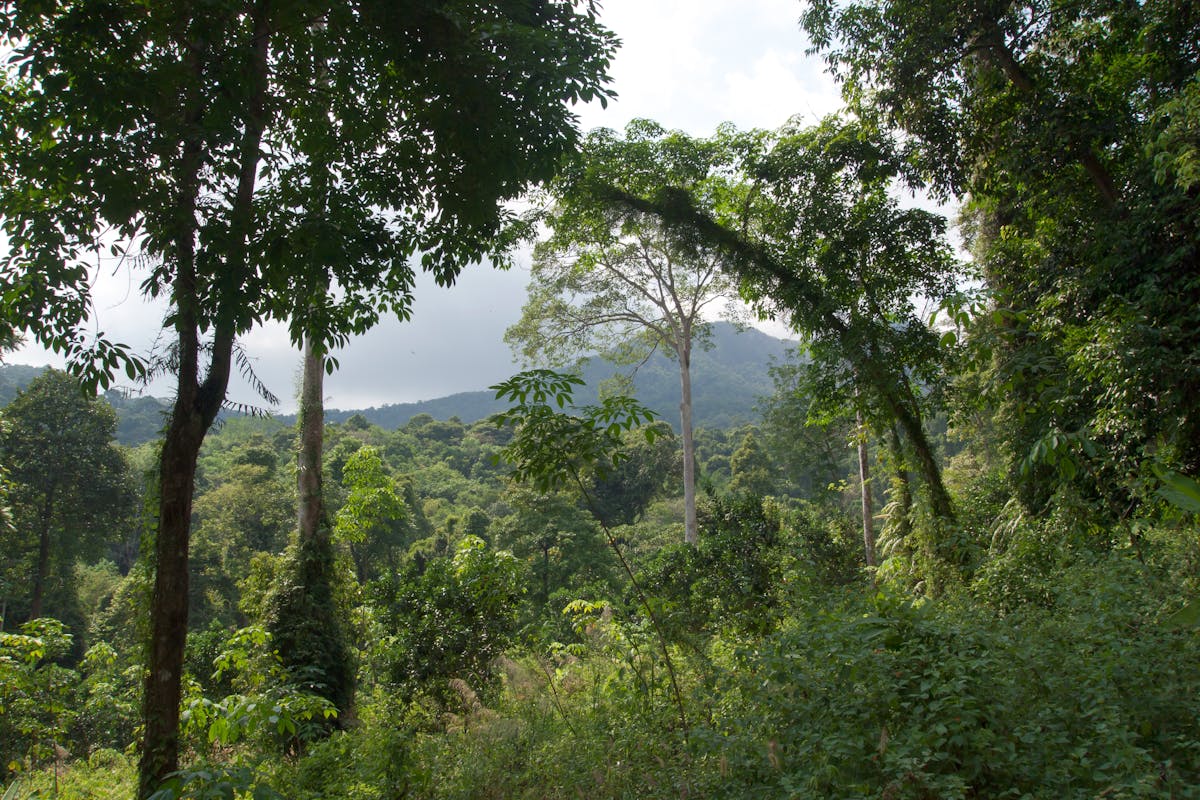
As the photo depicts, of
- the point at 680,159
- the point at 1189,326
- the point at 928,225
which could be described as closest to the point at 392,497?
the point at 680,159

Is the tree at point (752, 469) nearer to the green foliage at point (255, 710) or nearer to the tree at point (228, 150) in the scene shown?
the green foliage at point (255, 710)

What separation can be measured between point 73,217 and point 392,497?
850 cm

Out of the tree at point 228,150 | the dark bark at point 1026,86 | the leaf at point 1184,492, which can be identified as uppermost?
the dark bark at point 1026,86

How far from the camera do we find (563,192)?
11219 millimetres

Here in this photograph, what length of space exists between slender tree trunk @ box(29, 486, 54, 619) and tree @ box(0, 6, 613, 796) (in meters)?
22.5

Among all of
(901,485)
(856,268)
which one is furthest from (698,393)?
(856,268)

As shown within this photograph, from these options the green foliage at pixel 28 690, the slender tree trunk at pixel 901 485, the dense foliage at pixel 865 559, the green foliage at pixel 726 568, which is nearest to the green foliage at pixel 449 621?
the dense foliage at pixel 865 559

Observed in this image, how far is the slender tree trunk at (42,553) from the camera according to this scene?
2067 cm

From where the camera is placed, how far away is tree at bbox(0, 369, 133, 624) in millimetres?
20672

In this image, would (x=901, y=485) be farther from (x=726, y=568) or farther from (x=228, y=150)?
(x=228, y=150)

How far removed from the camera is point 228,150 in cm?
415

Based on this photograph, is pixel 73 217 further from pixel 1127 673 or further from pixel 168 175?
pixel 1127 673

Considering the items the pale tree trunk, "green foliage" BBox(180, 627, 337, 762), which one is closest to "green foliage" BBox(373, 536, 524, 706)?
"green foliage" BBox(180, 627, 337, 762)

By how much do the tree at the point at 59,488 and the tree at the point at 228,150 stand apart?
21118mm
